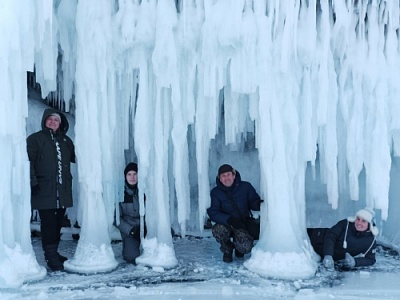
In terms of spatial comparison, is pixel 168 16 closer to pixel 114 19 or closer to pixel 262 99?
pixel 114 19

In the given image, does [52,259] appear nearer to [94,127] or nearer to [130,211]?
[130,211]

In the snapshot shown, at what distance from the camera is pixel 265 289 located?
151 inches

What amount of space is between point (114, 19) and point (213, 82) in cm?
113

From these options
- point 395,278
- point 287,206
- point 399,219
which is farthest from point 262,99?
point 399,219

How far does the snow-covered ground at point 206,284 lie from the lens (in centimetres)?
364

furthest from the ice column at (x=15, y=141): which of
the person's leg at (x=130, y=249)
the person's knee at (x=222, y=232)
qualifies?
the person's knee at (x=222, y=232)

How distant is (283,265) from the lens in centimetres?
424

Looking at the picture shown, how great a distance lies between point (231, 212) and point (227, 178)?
0.37 meters

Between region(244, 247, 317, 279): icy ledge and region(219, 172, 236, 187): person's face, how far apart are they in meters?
0.78

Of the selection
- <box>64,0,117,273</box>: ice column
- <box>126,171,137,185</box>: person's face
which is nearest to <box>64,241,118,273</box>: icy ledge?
<box>64,0,117,273</box>: ice column

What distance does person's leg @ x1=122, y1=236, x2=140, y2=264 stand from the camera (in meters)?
4.59

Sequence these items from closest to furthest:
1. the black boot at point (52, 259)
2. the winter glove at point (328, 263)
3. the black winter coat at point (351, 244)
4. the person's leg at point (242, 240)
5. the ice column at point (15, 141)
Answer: the ice column at point (15, 141), the black boot at point (52, 259), the winter glove at point (328, 263), the black winter coat at point (351, 244), the person's leg at point (242, 240)

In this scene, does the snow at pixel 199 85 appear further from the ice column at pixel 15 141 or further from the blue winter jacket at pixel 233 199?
the blue winter jacket at pixel 233 199

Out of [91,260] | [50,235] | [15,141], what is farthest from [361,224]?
[15,141]
